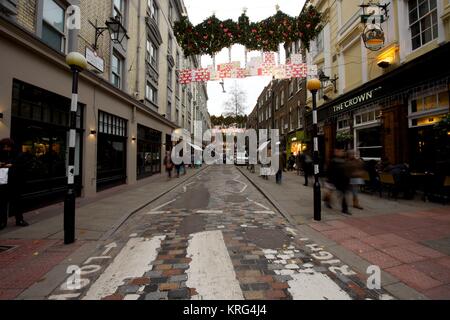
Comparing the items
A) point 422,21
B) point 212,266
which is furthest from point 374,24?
point 212,266

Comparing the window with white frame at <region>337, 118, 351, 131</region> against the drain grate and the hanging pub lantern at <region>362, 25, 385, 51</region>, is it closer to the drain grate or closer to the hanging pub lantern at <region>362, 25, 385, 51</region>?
the hanging pub lantern at <region>362, 25, 385, 51</region>

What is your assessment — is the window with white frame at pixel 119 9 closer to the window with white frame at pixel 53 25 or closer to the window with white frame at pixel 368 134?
the window with white frame at pixel 53 25

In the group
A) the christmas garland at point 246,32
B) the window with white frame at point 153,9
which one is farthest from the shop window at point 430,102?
the window with white frame at point 153,9

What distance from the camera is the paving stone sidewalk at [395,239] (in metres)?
3.33

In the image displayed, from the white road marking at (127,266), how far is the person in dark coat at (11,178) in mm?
3050

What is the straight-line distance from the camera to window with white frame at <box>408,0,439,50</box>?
9.03m

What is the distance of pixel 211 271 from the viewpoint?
11.9 feet

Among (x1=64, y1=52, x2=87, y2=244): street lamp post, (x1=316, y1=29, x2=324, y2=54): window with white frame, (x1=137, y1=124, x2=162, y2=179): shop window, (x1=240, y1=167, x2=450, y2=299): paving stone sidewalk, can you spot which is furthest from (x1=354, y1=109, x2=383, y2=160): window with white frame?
(x1=137, y1=124, x2=162, y2=179): shop window

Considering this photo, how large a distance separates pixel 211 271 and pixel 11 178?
525 cm

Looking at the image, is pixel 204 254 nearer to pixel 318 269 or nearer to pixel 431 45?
pixel 318 269

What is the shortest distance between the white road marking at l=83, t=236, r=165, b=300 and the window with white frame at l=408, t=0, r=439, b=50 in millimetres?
11745

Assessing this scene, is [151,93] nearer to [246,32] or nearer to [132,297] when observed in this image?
[246,32]

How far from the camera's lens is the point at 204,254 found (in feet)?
14.0
